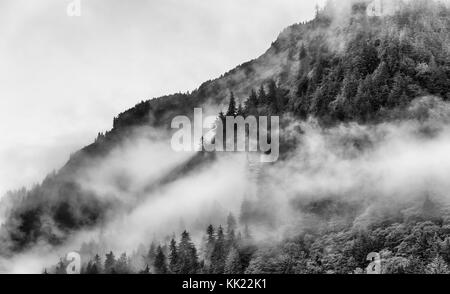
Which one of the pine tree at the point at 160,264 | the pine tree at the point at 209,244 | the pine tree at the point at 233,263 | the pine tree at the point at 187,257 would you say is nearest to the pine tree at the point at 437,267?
the pine tree at the point at 233,263

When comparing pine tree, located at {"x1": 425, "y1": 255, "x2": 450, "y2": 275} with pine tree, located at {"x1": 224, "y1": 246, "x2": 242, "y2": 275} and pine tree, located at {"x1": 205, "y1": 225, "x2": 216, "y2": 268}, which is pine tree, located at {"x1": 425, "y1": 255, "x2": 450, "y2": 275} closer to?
pine tree, located at {"x1": 224, "y1": 246, "x2": 242, "y2": 275}

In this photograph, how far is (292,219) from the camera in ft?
620

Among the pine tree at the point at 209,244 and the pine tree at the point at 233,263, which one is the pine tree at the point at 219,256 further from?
the pine tree at the point at 233,263

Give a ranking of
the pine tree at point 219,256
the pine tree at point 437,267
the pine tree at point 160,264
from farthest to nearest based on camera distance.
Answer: the pine tree at point 160,264 → the pine tree at point 219,256 → the pine tree at point 437,267

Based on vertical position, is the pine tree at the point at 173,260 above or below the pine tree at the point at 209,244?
below

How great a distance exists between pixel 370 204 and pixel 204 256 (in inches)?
1627

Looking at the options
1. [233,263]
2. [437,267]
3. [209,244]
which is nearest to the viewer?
[437,267]

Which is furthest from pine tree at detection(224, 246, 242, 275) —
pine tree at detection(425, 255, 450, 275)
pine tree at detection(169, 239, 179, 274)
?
pine tree at detection(425, 255, 450, 275)

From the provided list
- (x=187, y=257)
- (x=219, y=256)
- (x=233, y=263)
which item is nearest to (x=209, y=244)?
(x=187, y=257)

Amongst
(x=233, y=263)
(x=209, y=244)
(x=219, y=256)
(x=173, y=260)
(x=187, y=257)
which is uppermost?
(x=209, y=244)

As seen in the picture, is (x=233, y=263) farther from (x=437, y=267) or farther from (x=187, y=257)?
(x=437, y=267)

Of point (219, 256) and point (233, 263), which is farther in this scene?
point (219, 256)
